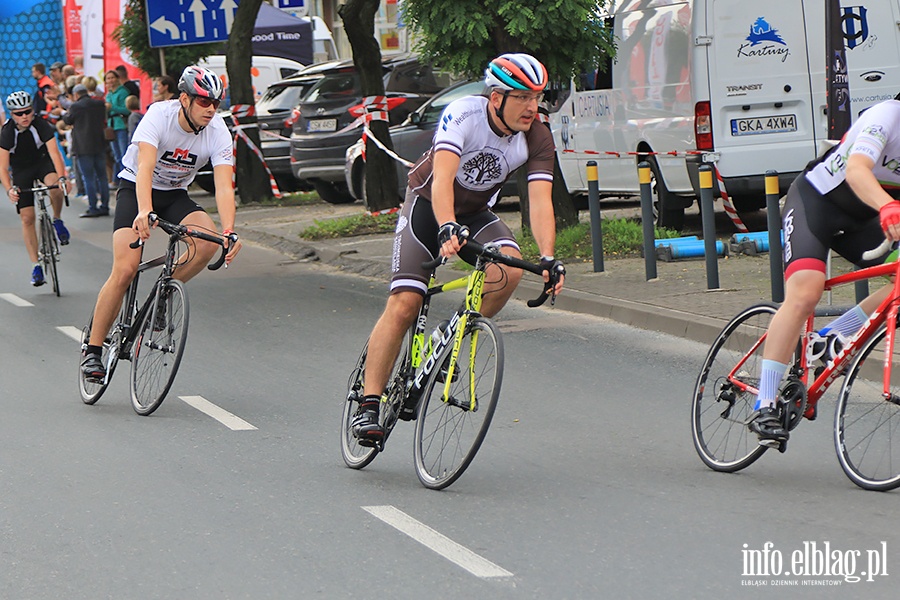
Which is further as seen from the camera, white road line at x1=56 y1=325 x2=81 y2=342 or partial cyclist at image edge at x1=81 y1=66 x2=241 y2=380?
white road line at x1=56 y1=325 x2=81 y2=342

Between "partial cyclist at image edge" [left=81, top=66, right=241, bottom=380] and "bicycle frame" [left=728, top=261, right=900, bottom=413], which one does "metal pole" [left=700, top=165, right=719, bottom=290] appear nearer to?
"partial cyclist at image edge" [left=81, top=66, right=241, bottom=380]

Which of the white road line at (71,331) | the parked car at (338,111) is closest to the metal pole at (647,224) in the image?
the white road line at (71,331)

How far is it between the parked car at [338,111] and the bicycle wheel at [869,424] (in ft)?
53.4

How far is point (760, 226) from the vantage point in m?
16.7

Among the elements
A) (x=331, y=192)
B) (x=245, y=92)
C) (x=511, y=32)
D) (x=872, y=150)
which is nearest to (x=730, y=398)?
(x=872, y=150)

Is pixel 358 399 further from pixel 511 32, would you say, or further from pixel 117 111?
pixel 117 111

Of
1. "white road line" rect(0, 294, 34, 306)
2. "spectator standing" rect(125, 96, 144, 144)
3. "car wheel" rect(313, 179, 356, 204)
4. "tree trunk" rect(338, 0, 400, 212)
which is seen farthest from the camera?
"spectator standing" rect(125, 96, 144, 144)

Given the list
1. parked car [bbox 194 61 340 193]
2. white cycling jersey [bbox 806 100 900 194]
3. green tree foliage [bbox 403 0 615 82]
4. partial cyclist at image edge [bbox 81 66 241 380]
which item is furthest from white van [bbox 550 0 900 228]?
parked car [bbox 194 61 340 193]

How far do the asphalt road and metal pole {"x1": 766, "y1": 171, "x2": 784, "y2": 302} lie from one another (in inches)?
49.6

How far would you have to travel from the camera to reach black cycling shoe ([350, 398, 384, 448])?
21.8 ft

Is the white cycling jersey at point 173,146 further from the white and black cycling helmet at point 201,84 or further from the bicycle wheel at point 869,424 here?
the bicycle wheel at point 869,424

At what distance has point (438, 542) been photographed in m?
5.71

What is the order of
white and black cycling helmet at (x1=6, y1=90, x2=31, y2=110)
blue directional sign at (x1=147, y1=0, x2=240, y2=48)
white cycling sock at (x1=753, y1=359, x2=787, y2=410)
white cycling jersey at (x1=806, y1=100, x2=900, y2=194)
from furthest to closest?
blue directional sign at (x1=147, y1=0, x2=240, y2=48), white and black cycling helmet at (x1=6, y1=90, x2=31, y2=110), white cycling sock at (x1=753, y1=359, x2=787, y2=410), white cycling jersey at (x1=806, y1=100, x2=900, y2=194)

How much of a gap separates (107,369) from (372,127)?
38.4ft
